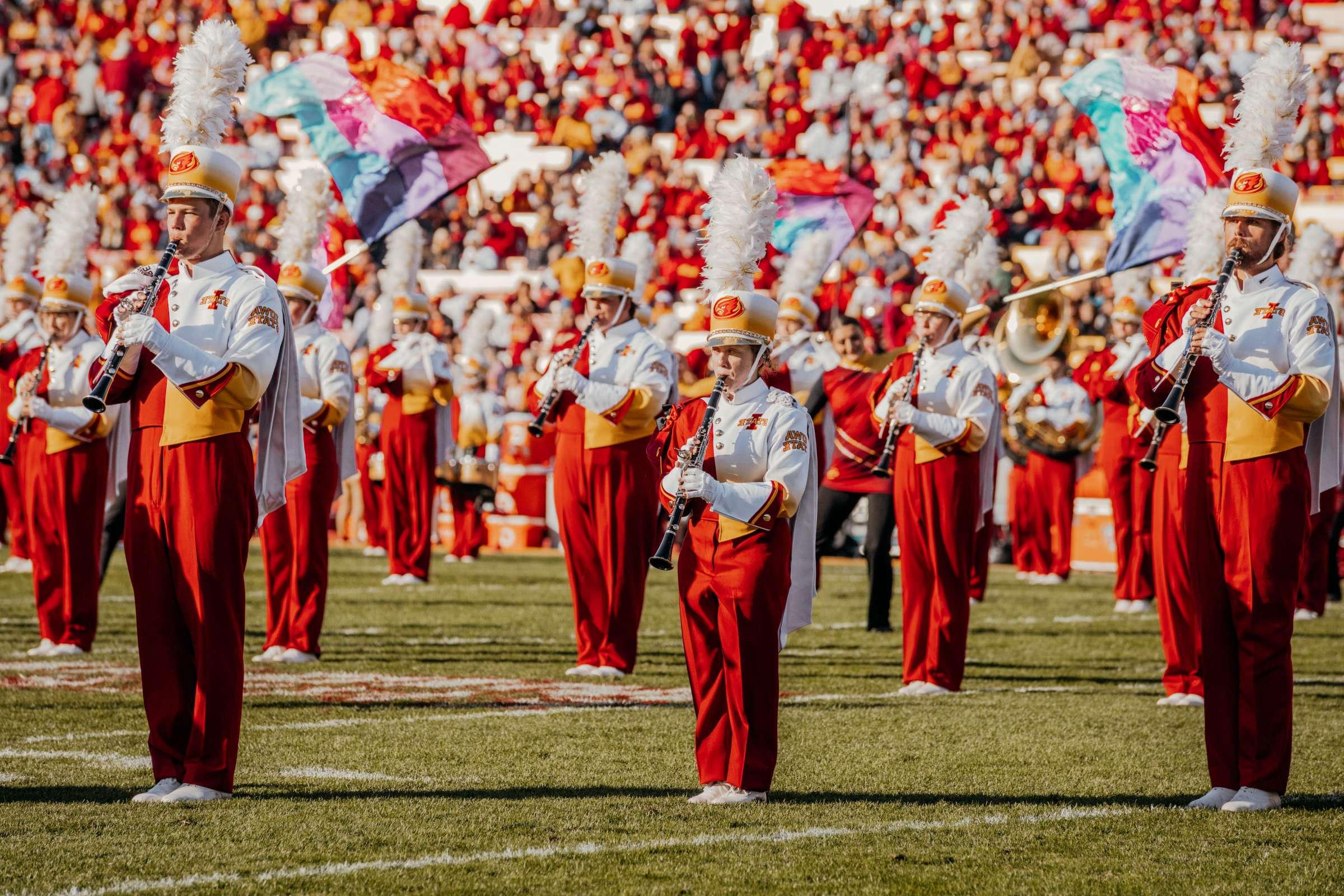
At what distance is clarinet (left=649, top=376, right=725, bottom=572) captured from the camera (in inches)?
223

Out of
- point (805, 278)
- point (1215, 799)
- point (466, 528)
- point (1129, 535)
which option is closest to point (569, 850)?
point (1215, 799)

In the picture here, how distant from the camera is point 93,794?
19.3 ft

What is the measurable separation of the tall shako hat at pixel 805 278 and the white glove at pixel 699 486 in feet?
23.8

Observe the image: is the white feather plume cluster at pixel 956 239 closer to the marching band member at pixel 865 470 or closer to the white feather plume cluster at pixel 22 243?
the marching band member at pixel 865 470

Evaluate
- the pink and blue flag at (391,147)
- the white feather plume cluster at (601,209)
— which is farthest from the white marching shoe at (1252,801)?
the pink and blue flag at (391,147)

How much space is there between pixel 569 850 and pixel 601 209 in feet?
18.9

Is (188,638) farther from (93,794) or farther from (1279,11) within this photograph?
(1279,11)

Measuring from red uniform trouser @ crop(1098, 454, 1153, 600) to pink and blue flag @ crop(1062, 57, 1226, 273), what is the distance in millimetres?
1391

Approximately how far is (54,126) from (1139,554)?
18946mm

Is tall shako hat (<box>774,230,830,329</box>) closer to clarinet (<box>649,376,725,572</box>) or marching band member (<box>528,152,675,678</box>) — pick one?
marching band member (<box>528,152,675,678</box>)

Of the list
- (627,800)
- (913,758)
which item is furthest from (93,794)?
(913,758)

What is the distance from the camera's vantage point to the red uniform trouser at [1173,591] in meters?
8.44

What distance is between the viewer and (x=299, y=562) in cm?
999

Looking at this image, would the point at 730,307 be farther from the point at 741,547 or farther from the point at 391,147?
the point at 391,147
